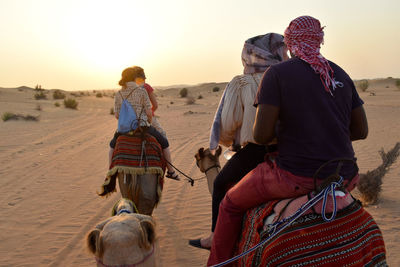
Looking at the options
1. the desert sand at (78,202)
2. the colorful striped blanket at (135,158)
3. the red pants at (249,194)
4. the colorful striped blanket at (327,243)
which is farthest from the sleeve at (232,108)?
the desert sand at (78,202)

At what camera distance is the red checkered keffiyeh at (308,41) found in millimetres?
2561

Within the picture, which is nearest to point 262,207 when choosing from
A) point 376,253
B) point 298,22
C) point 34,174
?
point 376,253

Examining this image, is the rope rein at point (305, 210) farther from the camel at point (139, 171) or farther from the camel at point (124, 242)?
the camel at point (139, 171)

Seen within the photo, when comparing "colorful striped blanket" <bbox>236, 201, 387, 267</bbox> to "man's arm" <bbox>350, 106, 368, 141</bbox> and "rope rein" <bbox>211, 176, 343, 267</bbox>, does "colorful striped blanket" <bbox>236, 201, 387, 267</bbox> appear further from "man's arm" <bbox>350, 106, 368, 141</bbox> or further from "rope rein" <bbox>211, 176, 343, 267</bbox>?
"man's arm" <bbox>350, 106, 368, 141</bbox>

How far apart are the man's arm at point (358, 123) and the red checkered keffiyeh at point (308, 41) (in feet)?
1.21

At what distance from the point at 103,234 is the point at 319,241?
4.57ft

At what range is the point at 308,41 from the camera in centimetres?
262

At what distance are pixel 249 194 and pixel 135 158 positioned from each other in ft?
8.05

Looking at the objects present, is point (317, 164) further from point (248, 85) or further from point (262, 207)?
point (248, 85)

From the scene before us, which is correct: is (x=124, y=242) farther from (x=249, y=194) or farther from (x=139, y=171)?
(x=139, y=171)

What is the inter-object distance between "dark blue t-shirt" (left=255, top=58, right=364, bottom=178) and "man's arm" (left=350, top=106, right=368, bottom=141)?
0.25 metres

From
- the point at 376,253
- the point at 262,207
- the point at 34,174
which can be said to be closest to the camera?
the point at 376,253

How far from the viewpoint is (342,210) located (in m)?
2.47

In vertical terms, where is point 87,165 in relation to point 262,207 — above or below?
below
